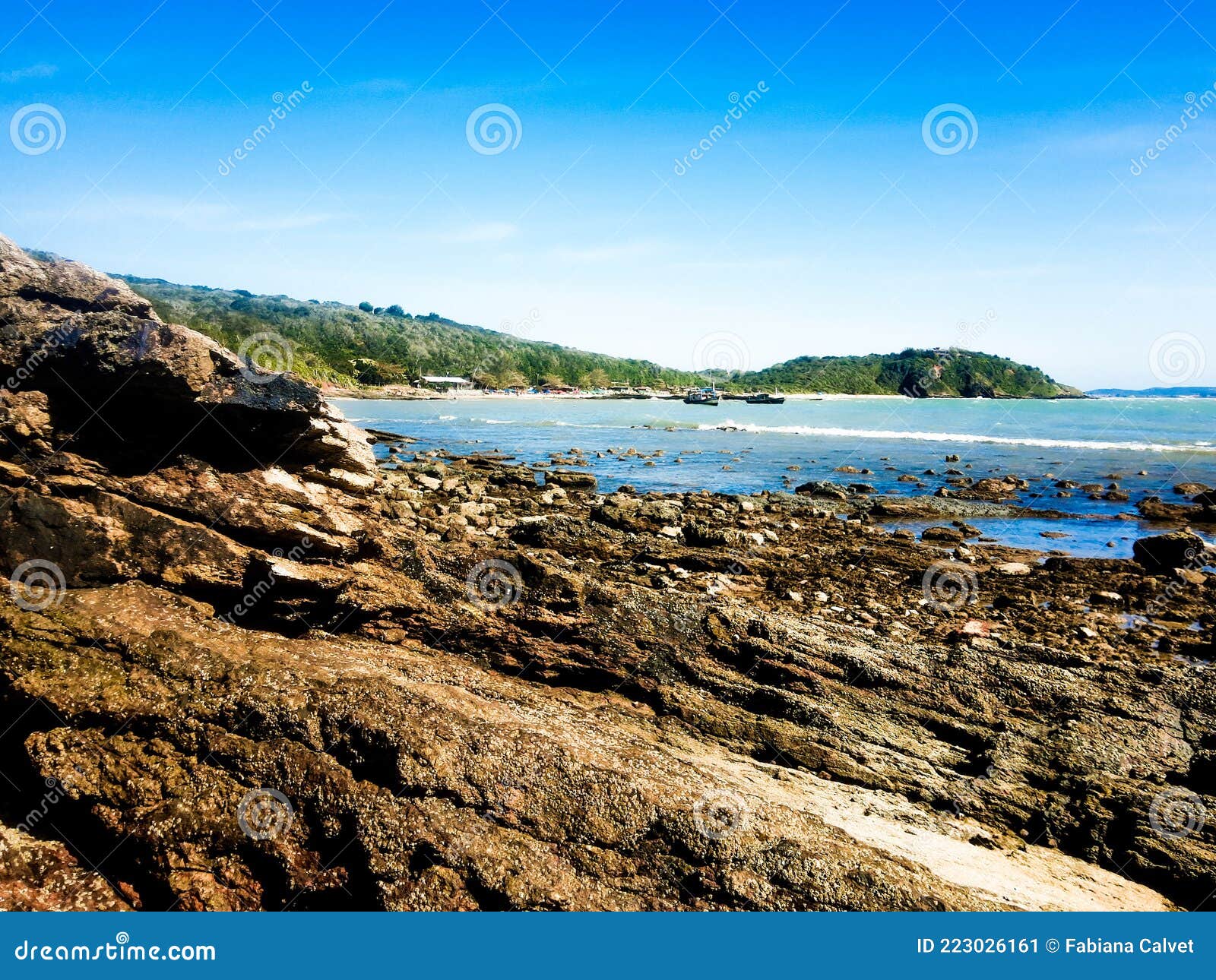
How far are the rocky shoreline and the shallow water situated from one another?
23120 millimetres

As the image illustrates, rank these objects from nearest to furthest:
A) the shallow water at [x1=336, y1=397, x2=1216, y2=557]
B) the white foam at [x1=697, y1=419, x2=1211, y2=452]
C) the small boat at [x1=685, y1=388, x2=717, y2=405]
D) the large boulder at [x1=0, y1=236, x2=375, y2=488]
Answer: the large boulder at [x1=0, y1=236, x2=375, y2=488], the shallow water at [x1=336, y1=397, x2=1216, y2=557], the white foam at [x1=697, y1=419, x2=1211, y2=452], the small boat at [x1=685, y1=388, x2=717, y2=405]

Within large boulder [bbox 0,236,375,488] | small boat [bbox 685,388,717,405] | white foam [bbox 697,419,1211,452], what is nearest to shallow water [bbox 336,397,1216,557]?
white foam [bbox 697,419,1211,452]

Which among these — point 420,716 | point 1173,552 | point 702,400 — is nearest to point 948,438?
point 1173,552

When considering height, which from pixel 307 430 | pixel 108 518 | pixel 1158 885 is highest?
pixel 307 430

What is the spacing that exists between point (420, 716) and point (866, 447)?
64955mm

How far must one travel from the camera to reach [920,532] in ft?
94.4

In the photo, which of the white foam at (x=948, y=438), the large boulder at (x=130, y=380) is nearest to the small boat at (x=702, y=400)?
the white foam at (x=948, y=438)

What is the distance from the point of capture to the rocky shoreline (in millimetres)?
5426

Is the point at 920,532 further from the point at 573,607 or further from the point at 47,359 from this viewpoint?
the point at 47,359

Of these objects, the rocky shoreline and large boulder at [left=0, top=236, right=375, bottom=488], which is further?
large boulder at [left=0, top=236, right=375, bottom=488]

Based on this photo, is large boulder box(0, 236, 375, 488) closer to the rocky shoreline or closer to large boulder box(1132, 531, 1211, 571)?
the rocky shoreline

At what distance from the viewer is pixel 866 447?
6519cm

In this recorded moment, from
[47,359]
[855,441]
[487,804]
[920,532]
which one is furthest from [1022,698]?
[855,441]

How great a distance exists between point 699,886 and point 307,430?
7560 millimetres
